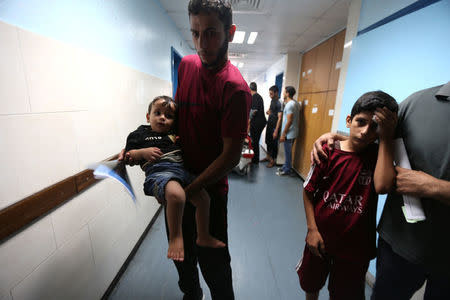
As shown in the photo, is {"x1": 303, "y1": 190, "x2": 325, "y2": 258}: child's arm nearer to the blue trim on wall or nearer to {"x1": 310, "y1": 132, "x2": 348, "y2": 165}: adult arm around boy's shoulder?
{"x1": 310, "y1": 132, "x2": 348, "y2": 165}: adult arm around boy's shoulder

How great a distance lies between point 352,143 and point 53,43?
1.60 meters

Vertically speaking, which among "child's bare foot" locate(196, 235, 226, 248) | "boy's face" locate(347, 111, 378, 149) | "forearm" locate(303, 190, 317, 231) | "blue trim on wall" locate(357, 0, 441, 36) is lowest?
"child's bare foot" locate(196, 235, 226, 248)

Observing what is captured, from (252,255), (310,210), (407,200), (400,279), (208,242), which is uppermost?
(407,200)

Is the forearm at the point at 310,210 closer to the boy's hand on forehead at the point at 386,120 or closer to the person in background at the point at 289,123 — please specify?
the boy's hand on forehead at the point at 386,120

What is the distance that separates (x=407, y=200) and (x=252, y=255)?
4.72ft

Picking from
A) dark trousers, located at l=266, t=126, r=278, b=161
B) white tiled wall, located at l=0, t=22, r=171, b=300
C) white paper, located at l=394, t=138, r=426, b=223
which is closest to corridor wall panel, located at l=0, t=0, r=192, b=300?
white tiled wall, located at l=0, t=22, r=171, b=300

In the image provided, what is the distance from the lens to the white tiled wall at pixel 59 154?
779 millimetres

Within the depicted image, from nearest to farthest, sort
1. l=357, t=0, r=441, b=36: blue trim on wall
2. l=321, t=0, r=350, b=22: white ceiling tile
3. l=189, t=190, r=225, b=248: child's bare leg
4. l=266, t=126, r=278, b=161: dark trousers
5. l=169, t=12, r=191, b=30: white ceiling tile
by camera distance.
A: l=189, t=190, r=225, b=248: child's bare leg, l=357, t=0, r=441, b=36: blue trim on wall, l=321, t=0, r=350, b=22: white ceiling tile, l=169, t=12, r=191, b=30: white ceiling tile, l=266, t=126, r=278, b=161: dark trousers

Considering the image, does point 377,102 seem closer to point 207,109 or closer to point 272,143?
point 207,109

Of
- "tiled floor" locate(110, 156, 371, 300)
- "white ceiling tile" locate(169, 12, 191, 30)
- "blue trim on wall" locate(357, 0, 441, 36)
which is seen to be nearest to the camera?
"blue trim on wall" locate(357, 0, 441, 36)

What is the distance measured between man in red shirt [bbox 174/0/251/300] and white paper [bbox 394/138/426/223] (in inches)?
28.2

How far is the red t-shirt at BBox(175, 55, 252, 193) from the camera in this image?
0.79 metres

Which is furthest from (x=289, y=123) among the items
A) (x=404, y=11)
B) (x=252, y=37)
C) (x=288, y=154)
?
(x=404, y=11)

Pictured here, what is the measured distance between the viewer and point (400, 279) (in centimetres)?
94
